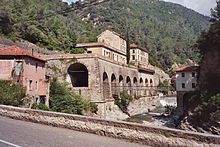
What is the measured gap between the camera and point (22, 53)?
31.1m

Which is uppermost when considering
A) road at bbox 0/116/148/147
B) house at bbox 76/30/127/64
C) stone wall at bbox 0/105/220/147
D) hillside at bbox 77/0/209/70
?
hillside at bbox 77/0/209/70

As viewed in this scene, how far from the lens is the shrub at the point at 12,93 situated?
25.1 metres

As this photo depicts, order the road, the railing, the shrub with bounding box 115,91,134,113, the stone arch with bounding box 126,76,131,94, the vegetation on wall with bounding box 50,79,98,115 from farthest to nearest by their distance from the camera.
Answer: the stone arch with bounding box 126,76,131,94 < the railing < the shrub with bounding box 115,91,134,113 < the vegetation on wall with bounding box 50,79,98,115 < the road

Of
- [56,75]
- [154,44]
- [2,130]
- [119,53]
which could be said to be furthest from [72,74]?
[154,44]

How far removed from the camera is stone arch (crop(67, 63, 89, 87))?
159 ft

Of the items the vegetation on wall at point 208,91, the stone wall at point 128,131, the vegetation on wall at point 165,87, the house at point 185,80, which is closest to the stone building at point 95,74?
the house at point 185,80

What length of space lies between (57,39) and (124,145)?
2435 inches

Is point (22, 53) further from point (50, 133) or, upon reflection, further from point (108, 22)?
point (108, 22)

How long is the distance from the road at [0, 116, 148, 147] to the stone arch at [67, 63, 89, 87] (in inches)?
1419

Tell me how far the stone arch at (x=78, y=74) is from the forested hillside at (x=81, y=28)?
9.01 m

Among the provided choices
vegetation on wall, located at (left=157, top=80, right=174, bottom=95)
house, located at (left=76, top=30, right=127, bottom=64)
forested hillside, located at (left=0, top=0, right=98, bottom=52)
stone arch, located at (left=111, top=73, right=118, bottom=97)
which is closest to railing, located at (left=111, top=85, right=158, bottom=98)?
stone arch, located at (left=111, top=73, right=118, bottom=97)

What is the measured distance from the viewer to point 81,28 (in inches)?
4245

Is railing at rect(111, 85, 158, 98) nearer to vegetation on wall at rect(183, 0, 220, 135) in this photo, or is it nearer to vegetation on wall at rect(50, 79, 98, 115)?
vegetation on wall at rect(50, 79, 98, 115)

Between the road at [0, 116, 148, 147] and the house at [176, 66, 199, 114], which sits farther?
the house at [176, 66, 199, 114]
